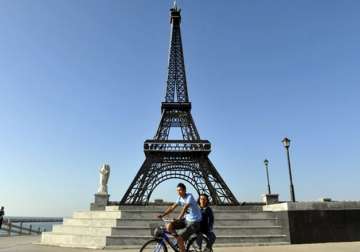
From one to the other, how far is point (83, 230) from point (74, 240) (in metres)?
1.10

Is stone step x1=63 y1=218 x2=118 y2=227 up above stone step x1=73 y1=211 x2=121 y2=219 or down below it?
below

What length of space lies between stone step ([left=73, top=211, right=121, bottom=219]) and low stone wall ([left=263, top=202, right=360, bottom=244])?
8.59 meters

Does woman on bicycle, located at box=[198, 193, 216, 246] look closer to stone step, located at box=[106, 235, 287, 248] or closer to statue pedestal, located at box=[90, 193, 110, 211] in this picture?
stone step, located at box=[106, 235, 287, 248]

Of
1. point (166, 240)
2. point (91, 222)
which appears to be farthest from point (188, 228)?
point (91, 222)

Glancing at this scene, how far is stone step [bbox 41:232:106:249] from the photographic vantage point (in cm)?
1466

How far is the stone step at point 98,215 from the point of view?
55.0 feet

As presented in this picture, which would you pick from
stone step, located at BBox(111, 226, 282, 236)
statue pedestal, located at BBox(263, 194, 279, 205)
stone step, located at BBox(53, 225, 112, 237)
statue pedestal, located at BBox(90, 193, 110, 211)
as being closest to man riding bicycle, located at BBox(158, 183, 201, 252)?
stone step, located at BBox(111, 226, 282, 236)

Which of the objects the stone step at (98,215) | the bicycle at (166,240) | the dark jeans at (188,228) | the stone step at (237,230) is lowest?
the stone step at (237,230)

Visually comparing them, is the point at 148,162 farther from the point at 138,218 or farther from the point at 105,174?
the point at 138,218

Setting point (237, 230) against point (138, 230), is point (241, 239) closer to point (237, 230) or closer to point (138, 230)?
point (237, 230)

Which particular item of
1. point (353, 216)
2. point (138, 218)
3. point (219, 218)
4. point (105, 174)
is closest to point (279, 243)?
point (219, 218)

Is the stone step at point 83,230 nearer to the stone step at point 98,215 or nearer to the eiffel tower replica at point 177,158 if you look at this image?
the stone step at point 98,215

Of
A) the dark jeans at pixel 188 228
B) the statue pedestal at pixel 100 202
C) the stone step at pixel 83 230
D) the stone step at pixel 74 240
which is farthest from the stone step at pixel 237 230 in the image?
the dark jeans at pixel 188 228

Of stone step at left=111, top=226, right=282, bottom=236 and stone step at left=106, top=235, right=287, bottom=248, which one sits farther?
stone step at left=111, top=226, right=282, bottom=236
